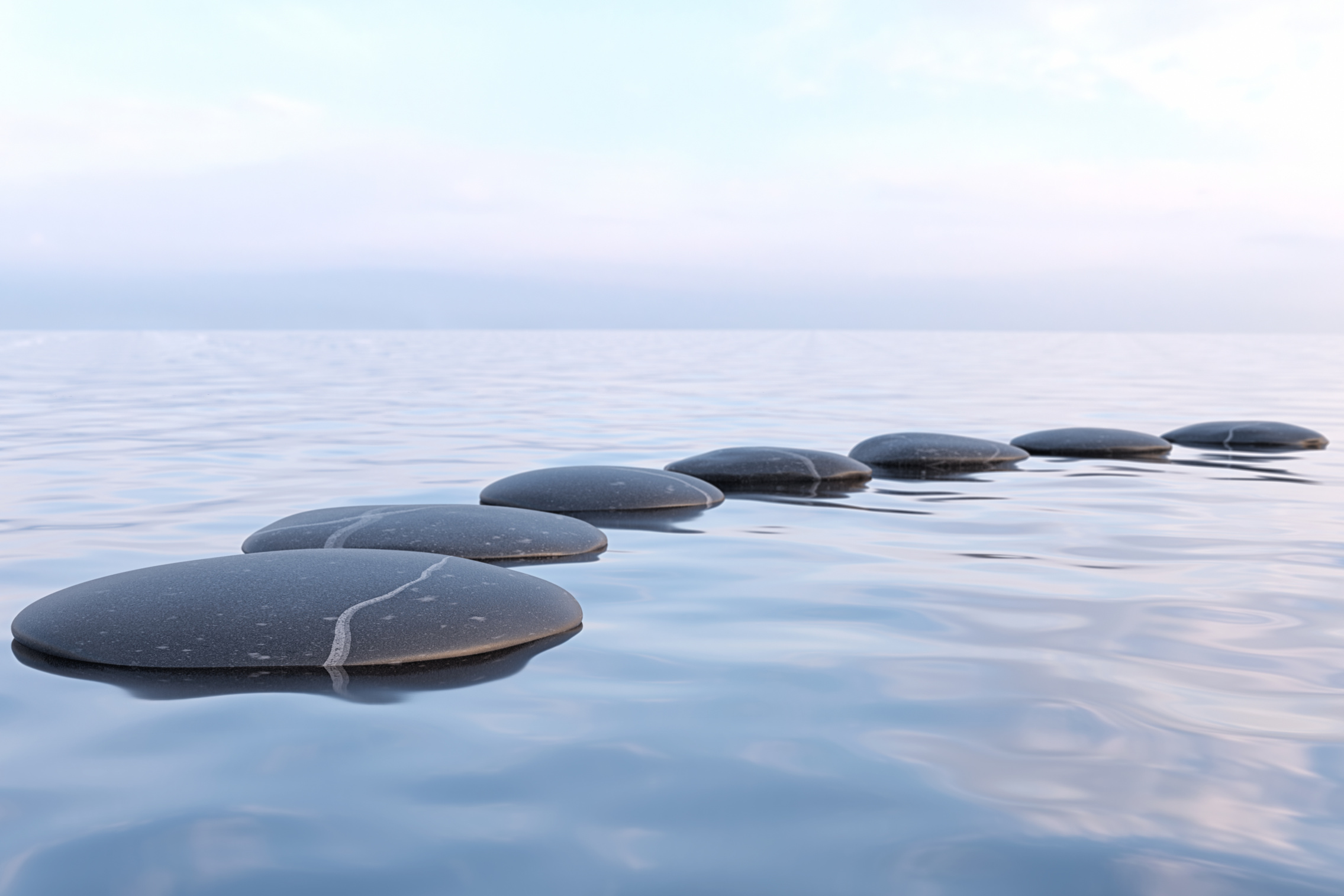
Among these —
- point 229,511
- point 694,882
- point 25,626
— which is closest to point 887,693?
point 694,882

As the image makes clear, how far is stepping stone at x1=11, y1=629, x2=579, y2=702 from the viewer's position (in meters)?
3.75

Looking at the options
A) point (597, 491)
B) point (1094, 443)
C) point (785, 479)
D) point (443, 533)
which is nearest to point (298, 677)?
point (443, 533)

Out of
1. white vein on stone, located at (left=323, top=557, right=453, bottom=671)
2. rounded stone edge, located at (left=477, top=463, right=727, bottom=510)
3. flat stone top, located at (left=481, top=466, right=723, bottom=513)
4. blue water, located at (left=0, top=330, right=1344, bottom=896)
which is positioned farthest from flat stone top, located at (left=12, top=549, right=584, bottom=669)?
flat stone top, located at (left=481, top=466, right=723, bottom=513)

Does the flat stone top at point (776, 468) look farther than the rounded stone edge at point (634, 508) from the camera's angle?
Yes

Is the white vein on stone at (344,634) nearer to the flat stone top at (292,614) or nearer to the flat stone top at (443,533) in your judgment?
the flat stone top at (292,614)

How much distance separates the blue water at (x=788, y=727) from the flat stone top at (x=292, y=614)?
0.23 metres

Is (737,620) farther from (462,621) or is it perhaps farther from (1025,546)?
(1025,546)

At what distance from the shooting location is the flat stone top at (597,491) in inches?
313

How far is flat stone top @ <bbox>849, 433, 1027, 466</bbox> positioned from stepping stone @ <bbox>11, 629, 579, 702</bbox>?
6923 mm

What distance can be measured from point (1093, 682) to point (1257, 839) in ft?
3.93

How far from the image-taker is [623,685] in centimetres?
383

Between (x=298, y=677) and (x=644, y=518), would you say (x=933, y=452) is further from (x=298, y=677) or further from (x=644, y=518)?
(x=298, y=677)

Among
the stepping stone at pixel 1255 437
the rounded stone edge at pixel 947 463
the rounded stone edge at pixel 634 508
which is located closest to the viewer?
the rounded stone edge at pixel 634 508

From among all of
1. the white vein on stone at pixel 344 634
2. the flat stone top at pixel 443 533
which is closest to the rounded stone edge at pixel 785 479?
the flat stone top at pixel 443 533
